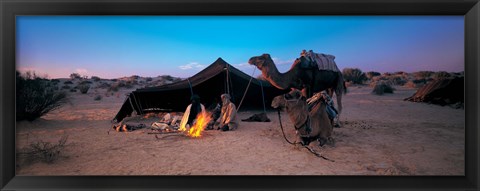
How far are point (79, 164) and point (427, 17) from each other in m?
4.62

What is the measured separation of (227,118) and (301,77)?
1.64 metres

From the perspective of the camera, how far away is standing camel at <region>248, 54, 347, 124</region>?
15.7ft

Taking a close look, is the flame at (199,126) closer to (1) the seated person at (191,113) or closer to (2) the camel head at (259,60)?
(1) the seated person at (191,113)

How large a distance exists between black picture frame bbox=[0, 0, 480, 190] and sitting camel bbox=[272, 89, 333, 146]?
108 cm

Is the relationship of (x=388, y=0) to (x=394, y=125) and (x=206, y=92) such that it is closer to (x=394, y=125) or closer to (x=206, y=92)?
(x=394, y=125)

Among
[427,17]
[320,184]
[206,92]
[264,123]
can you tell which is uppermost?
[427,17]

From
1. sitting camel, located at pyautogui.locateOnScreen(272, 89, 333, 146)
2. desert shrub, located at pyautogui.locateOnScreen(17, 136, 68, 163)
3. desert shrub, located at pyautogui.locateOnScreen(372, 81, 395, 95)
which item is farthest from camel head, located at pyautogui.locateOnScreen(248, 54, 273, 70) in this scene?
desert shrub, located at pyautogui.locateOnScreen(372, 81, 395, 95)

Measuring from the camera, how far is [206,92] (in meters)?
6.64

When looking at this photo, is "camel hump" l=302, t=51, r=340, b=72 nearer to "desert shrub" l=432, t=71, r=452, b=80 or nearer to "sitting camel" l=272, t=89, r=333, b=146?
"sitting camel" l=272, t=89, r=333, b=146

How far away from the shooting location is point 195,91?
6.45 metres

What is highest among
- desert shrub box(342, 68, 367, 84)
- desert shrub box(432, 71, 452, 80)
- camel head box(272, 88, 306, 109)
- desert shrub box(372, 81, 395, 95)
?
desert shrub box(342, 68, 367, 84)

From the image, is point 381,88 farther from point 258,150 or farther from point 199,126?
point 199,126

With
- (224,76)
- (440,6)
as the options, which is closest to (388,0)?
(440,6)
